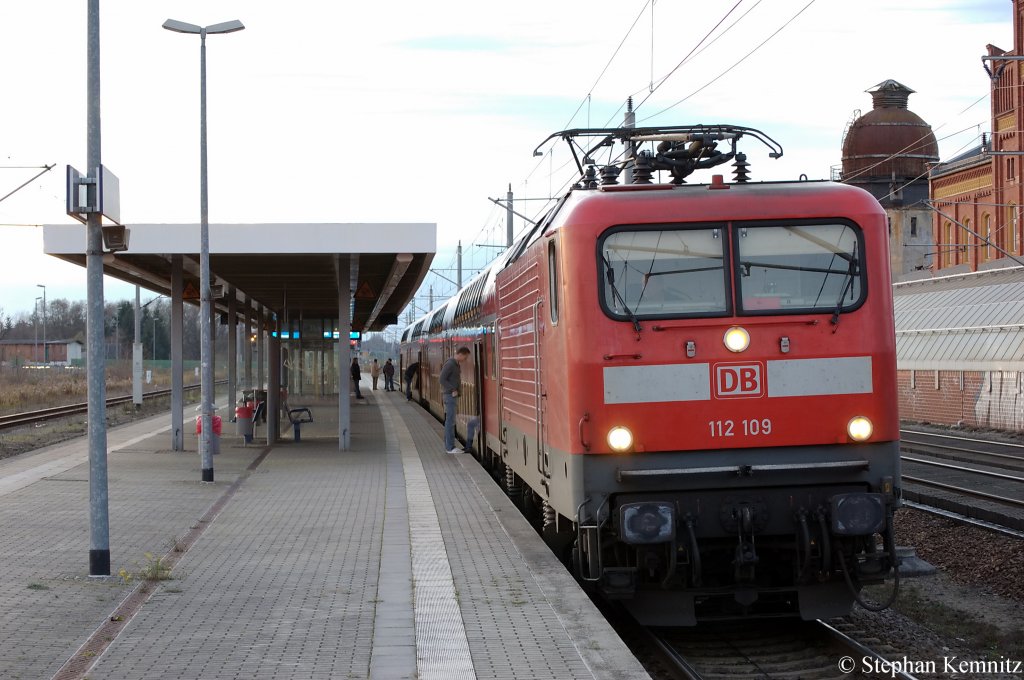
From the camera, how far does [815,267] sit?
313 inches

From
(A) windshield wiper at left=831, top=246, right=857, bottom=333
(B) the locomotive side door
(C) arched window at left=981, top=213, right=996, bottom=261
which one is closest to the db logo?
(A) windshield wiper at left=831, top=246, right=857, bottom=333

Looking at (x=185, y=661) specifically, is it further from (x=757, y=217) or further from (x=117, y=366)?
(x=117, y=366)

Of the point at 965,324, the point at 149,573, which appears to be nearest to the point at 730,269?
the point at 149,573

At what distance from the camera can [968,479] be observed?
17484 millimetres

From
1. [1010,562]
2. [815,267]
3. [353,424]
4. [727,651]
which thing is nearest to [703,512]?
[727,651]

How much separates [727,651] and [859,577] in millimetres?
990

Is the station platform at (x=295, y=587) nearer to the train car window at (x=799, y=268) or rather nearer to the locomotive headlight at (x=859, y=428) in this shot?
the locomotive headlight at (x=859, y=428)

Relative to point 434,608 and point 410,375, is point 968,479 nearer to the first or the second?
point 434,608

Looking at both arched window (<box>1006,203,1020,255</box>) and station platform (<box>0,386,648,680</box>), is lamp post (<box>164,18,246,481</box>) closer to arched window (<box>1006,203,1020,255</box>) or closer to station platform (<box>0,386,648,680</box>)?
station platform (<box>0,386,648,680</box>)

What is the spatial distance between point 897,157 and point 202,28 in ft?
169

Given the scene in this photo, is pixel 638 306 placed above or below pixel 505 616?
above

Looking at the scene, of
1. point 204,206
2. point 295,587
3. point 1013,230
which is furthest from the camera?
point 1013,230

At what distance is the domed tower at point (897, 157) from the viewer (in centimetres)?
6156

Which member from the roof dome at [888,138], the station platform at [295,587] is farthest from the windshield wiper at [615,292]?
the roof dome at [888,138]
